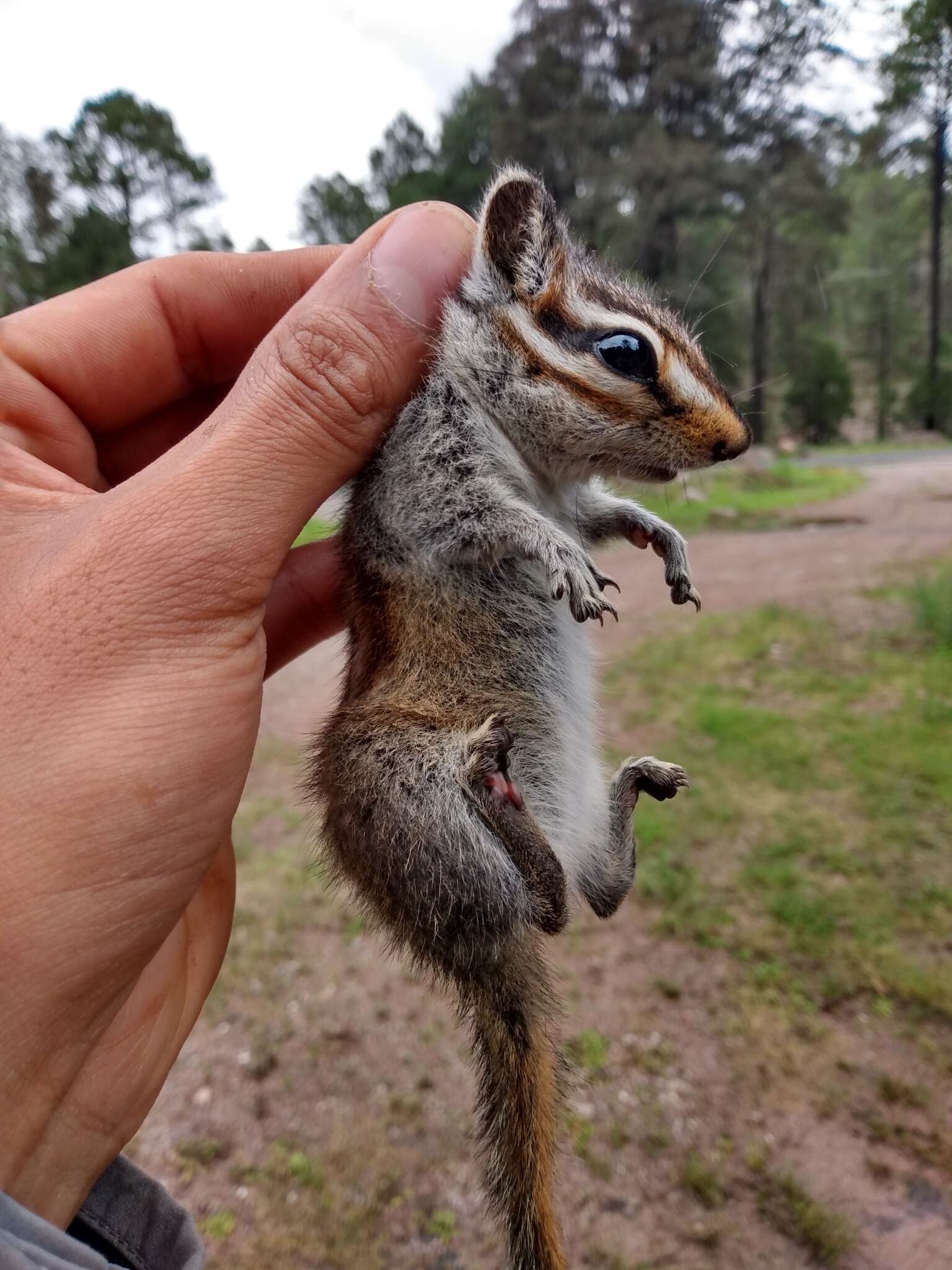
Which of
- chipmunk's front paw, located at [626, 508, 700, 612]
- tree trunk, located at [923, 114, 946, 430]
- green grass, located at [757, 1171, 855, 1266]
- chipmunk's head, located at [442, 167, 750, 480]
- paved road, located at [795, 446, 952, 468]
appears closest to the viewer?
chipmunk's head, located at [442, 167, 750, 480]

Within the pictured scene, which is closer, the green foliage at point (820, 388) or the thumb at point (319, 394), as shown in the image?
the thumb at point (319, 394)

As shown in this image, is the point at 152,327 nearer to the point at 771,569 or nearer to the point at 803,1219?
the point at 803,1219

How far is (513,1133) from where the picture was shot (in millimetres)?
→ 1906

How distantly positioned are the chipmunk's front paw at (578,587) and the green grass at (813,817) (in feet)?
8.49

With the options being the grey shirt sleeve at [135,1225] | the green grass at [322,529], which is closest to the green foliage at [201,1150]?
the grey shirt sleeve at [135,1225]

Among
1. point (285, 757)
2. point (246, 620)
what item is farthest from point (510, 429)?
point (285, 757)

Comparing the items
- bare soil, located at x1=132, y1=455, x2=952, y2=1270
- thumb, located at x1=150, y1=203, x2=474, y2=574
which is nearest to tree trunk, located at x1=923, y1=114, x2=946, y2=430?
thumb, located at x1=150, y1=203, x2=474, y2=574

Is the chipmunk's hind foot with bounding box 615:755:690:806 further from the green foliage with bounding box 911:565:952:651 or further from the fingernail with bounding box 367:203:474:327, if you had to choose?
the green foliage with bounding box 911:565:952:651

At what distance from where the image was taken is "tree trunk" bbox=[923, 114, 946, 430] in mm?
5215

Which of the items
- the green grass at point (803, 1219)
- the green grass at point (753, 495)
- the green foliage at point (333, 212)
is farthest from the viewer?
the green grass at point (753, 495)

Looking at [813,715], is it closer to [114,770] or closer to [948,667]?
[948,667]

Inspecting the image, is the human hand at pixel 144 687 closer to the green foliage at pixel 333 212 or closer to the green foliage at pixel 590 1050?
the green foliage at pixel 590 1050

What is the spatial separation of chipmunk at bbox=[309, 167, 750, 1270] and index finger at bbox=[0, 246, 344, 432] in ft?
3.63

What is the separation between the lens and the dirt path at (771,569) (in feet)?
25.4
